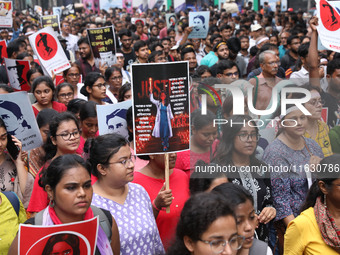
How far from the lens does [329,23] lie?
5480 mm

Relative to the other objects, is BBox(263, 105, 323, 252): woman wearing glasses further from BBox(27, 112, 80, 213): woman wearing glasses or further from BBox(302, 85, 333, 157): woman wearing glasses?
BBox(27, 112, 80, 213): woman wearing glasses

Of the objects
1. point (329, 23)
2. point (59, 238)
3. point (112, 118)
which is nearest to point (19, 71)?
point (112, 118)

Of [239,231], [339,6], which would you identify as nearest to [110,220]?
[239,231]

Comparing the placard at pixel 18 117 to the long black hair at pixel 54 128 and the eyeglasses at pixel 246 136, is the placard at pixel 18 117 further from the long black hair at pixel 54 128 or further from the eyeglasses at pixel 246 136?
the eyeglasses at pixel 246 136

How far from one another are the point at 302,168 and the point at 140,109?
1238 millimetres

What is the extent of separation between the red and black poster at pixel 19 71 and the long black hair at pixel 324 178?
15.6 ft

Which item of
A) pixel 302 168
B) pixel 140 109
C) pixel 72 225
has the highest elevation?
pixel 140 109

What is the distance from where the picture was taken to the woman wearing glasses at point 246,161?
3.51 meters

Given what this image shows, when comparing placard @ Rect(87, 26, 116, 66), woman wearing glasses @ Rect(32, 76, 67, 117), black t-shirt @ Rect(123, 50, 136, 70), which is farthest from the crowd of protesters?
black t-shirt @ Rect(123, 50, 136, 70)

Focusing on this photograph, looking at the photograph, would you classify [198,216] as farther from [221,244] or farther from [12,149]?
[12,149]

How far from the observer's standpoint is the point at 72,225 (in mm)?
2443

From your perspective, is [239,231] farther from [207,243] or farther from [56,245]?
[56,245]

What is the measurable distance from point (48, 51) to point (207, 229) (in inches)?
218
